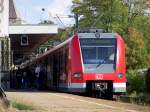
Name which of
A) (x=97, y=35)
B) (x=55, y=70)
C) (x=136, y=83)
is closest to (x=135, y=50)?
(x=136, y=83)

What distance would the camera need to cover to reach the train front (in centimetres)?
2875

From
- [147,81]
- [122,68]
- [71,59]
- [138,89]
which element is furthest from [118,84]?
[138,89]

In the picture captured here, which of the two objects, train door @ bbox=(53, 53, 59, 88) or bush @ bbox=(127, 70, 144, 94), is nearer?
train door @ bbox=(53, 53, 59, 88)

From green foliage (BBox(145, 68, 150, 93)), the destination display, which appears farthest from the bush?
the destination display

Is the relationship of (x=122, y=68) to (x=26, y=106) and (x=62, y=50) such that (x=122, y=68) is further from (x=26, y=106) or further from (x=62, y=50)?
(x=26, y=106)

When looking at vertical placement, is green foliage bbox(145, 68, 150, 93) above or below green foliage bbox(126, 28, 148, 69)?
below

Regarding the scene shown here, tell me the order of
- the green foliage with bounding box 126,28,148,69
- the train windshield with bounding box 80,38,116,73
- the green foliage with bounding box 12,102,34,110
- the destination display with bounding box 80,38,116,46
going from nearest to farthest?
the green foliage with bounding box 12,102,34,110
the train windshield with bounding box 80,38,116,73
the destination display with bounding box 80,38,116,46
the green foliage with bounding box 126,28,148,69

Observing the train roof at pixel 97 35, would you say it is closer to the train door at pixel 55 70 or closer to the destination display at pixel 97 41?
the destination display at pixel 97 41

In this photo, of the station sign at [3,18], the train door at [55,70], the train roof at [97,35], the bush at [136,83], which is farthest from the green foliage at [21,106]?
the bush at [136,83]

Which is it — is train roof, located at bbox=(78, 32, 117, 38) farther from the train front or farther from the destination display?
the destination display

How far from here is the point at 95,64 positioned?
29000mm

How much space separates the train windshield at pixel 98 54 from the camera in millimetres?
28922

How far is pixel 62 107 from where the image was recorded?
1875 cm

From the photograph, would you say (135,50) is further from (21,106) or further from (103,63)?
(21,106)
